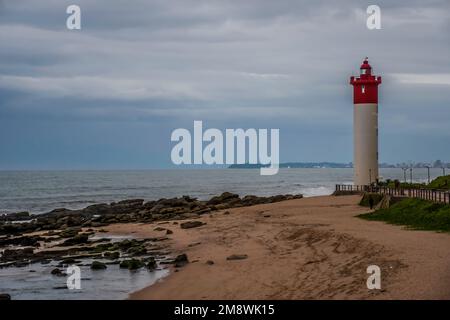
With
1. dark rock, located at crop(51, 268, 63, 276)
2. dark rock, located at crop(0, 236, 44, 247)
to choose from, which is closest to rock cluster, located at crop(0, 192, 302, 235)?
dark rock, located at crop(0, 236, 44, 247)

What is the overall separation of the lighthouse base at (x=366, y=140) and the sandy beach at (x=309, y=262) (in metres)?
11.4

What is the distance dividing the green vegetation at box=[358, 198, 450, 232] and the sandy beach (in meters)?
0.91

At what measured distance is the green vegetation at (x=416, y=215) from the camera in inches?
946

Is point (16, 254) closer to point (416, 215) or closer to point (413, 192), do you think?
point (416, 215)

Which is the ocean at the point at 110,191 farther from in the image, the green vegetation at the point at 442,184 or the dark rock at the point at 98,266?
the dark rock at the point at 98,266

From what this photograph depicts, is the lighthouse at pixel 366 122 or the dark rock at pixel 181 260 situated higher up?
the lighthouse at pixel 366 122

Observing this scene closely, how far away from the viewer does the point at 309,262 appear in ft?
63.9

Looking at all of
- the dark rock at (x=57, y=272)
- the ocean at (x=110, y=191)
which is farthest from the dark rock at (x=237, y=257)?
the ocean at (x=110, y=191)

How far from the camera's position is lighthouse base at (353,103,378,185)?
4172 cm

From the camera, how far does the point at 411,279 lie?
1524cm

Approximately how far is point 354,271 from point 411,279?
2248 mm

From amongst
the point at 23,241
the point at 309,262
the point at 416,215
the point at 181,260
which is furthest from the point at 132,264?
the point at 416,215
